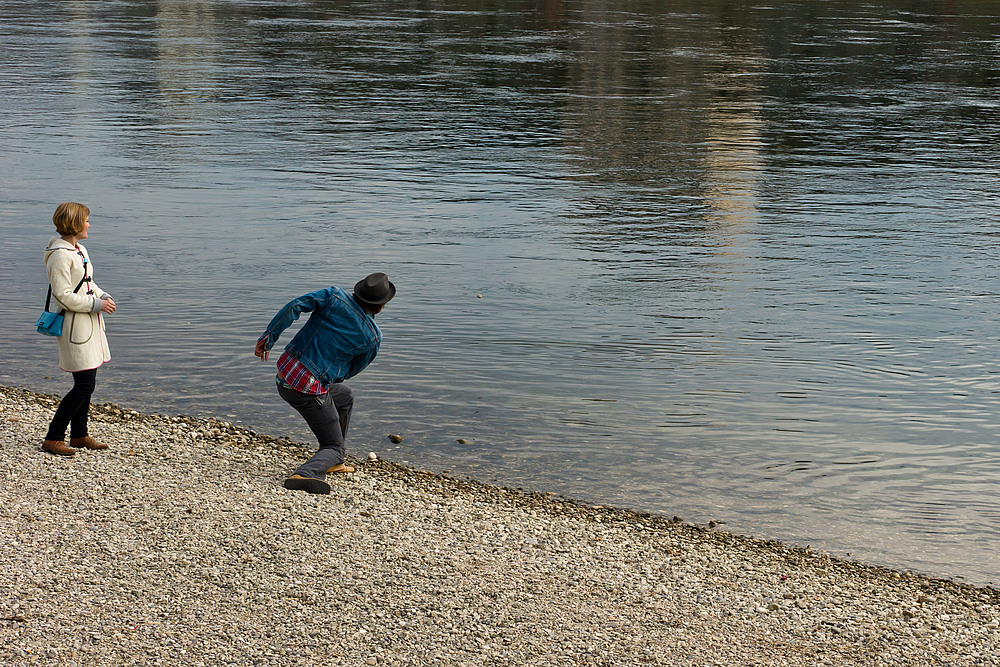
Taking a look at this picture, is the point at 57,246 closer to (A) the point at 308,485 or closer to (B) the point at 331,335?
(B) the point at 331,335

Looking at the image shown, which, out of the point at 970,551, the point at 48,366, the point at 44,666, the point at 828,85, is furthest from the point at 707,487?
the point at 828,85

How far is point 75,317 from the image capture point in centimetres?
740

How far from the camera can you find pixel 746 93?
3003 cm

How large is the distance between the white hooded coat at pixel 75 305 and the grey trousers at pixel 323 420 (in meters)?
1.19

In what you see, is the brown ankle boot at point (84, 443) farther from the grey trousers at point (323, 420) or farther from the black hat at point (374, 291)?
the black hat at point (374, 291)

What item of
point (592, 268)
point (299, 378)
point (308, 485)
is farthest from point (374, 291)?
point (592, 268)

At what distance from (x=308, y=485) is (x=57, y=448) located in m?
1.69

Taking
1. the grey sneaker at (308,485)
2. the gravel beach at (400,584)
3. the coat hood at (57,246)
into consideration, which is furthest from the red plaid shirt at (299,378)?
the coat hood at (57,246)

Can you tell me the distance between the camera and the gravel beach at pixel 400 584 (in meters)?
5.60

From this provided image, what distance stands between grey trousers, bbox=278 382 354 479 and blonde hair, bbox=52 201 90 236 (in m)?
1.52

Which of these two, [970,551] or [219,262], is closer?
[970,551]

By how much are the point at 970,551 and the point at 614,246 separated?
807cm

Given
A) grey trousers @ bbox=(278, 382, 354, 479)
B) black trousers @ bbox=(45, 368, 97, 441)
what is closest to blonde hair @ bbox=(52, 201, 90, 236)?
black trousers @ bbox=(45, 368, 97, 441)

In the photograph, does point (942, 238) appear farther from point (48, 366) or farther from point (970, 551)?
point (48, 366)
